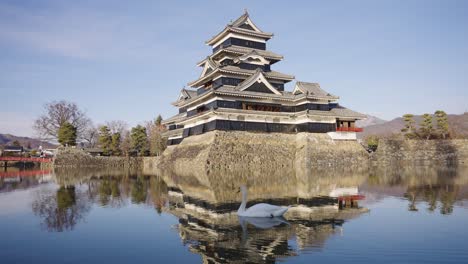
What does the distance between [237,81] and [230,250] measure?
33.4 metres

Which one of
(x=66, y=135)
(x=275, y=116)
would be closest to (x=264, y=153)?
(x=275, y=116)

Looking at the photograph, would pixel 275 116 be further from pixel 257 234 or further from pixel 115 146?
pixel 115 146

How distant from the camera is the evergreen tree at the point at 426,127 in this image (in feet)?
148

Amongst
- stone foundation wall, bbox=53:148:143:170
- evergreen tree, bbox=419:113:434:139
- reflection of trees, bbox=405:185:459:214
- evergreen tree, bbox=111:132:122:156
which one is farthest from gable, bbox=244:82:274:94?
evergreen tree, bbox=111:132:122:156

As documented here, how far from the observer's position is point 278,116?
125 ft

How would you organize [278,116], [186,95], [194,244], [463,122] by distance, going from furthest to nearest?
[463,122], [186,95], [278,116], [194,244]

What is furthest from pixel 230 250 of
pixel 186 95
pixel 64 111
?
pixel 64 111

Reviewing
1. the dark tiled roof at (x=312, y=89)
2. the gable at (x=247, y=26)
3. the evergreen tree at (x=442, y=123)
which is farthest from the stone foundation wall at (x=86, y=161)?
the evergreen tree at (x=442, y=123)

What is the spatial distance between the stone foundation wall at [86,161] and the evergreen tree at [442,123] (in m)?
44.1

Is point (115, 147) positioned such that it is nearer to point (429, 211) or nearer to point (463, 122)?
point (429, 211)

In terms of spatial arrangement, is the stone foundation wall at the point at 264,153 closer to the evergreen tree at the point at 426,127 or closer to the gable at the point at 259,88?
the gable at the point at 259,88

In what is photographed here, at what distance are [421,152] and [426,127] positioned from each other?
552 cm

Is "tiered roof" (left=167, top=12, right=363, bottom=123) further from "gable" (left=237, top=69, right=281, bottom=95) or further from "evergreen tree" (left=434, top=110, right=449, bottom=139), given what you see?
"evergreen tree" (left=434, top=110, right=449, bottom=139)

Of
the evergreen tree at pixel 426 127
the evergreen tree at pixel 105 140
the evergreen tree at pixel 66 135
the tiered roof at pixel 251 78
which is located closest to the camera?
the tiered roof at pixel 251 78
